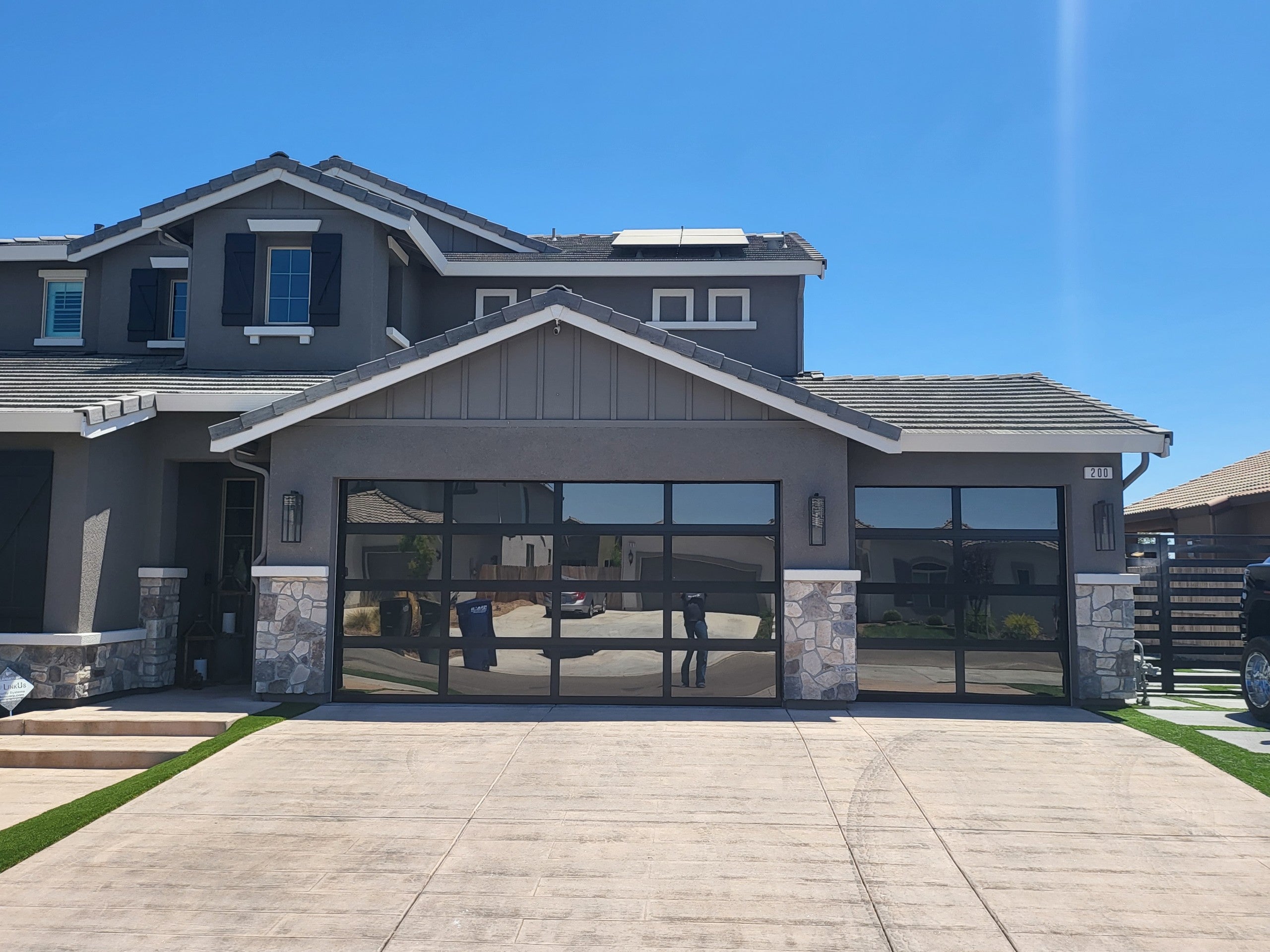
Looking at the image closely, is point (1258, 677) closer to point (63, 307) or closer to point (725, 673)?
point (725, 673)

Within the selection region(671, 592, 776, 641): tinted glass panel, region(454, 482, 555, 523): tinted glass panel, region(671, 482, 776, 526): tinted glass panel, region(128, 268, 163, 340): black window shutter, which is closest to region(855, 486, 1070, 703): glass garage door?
region(671, 592, 776, 641): tinted glass panel

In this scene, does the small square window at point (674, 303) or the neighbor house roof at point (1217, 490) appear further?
the neighbor house roof at point (1217, 490)

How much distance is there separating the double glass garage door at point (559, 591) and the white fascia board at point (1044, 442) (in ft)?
6.05

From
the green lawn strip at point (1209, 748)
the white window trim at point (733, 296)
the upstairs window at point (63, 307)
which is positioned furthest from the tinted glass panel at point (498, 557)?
the upstairs window at point (63, 307)

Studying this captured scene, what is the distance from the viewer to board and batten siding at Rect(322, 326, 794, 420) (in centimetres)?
1044

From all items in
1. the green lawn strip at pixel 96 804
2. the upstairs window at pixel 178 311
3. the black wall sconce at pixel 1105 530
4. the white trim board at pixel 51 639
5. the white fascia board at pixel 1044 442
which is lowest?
the green lawn strip at pixel 96 804

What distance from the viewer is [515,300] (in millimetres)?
15008

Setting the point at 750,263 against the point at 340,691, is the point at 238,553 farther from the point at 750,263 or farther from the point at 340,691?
the point at 750,263

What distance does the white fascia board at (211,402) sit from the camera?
1100cm

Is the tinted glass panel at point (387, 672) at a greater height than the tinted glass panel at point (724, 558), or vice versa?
the tinted glass panel at point (724, 558)

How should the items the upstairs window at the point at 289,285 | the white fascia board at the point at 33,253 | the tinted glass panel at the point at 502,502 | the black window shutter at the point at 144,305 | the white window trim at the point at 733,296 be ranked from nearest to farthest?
the tinted glass panel at the point at 502,502
the upstairs window at the point at 289,285
the black window shutter at the point at 144,305
the white fascia board at the point at 33,253
the white window trim at the point at 733,296

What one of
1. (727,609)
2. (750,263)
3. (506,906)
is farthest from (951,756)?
(750,263)

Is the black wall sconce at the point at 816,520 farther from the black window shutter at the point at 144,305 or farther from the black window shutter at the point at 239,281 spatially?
the black window shutter at the point at 144,305

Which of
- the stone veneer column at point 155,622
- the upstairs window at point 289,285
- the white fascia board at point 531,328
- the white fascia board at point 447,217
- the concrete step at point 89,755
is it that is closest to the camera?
the concrete step at point 89,755
